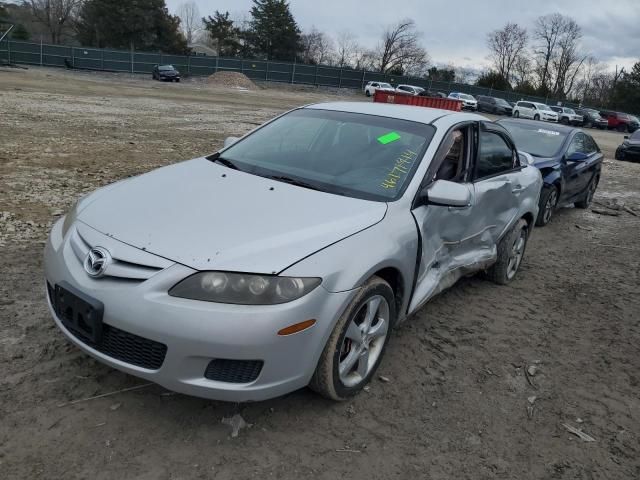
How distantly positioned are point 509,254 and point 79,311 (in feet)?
12.6

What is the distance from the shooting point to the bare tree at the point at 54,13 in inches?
2817

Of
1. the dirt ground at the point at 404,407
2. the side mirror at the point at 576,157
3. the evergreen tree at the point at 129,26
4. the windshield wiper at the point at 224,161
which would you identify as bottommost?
the dirt ground at the point at 404,407

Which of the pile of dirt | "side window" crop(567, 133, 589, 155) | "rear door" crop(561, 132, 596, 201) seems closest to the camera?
"rear door" crop(561, 132, 596, 201)

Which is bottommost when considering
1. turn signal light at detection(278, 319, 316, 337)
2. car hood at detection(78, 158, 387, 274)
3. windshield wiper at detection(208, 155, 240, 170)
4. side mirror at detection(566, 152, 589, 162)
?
turn signal light at detection(278, 319, 316, 337)

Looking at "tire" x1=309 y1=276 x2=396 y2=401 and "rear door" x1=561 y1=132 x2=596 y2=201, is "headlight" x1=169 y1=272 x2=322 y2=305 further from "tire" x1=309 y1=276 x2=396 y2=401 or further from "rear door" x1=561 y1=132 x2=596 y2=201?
"rear door" x1=561 y1=132 x2=596 y2=201

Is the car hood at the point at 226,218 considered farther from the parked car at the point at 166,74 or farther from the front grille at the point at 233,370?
the parked car at the point at 166,74

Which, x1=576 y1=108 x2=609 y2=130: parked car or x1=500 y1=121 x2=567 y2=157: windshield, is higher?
x1=576 y1=108 x2=609 y2=130: parked car

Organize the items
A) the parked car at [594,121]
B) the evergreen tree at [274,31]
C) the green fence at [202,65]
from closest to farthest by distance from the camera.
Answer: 1. the green fence at [202,65]
2. the parked car at [594,121]
3. the evergreen tree at [274,31]

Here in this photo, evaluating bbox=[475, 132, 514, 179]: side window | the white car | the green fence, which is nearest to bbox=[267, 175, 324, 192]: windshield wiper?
bbox=[475, 132, 514, 179]: side window

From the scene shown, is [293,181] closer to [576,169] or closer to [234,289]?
[234,289]

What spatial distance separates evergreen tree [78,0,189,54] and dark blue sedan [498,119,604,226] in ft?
200

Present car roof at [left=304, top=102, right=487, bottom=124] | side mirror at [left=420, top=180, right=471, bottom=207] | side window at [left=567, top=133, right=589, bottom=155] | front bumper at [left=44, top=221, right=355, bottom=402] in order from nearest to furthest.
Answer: front bumper at [left=44, top=221, right=355, bottom=402]
side mirror at [left=420, top=180, right=471, bottom=207]
car roof at [left=304, top=102, right=487, bottom=124]
side window at [left=567, top=133, right=589, bottom=155]

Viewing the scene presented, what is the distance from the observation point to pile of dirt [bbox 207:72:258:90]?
1927 inches

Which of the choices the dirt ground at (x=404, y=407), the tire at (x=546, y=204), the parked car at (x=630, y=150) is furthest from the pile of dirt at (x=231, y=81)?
the dirt ground at (x=404, y=407)
